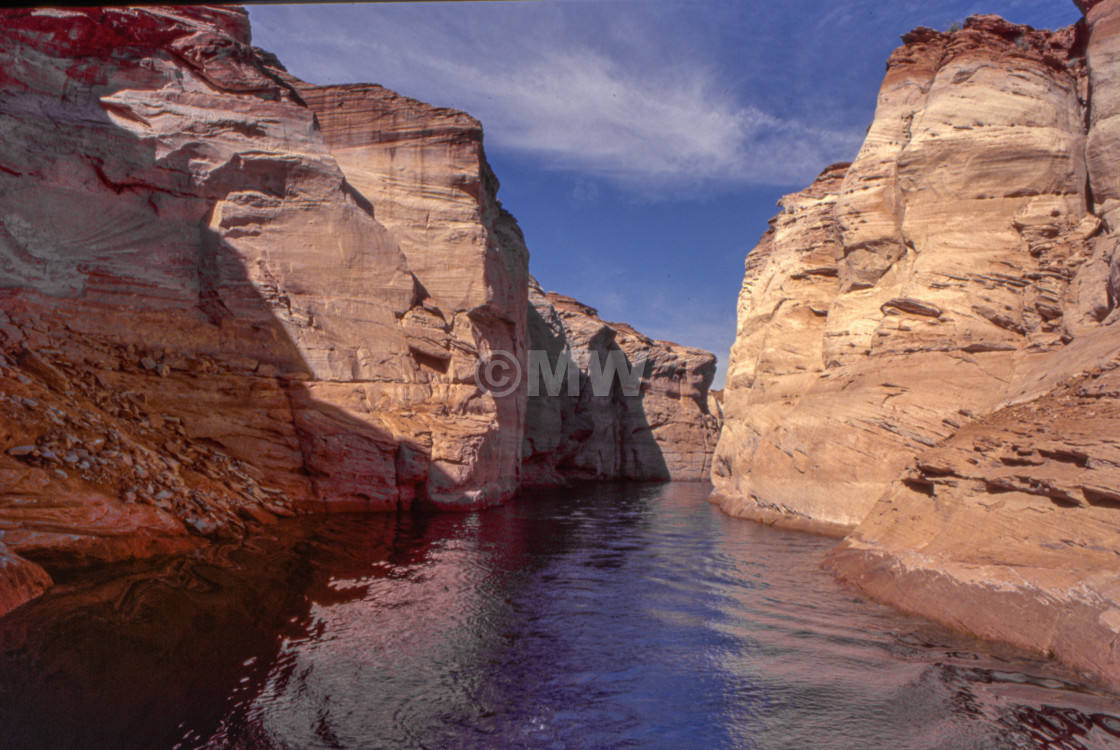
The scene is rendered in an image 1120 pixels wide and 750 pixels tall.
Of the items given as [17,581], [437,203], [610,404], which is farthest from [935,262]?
[610,404]

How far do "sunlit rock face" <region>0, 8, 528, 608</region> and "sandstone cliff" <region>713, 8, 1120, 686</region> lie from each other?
27.3 feet

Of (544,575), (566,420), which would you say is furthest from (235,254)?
(566,420)

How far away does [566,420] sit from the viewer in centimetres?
3644

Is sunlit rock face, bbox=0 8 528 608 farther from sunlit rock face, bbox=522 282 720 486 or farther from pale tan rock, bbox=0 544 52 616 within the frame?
sunlit rock face, bbox=522 282 720 486

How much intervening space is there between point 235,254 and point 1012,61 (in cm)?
1686

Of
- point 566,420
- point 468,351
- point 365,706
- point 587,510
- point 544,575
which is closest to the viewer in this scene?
point 365,706

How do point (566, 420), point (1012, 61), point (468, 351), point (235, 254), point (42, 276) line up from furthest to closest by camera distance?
point (566, 420), point (468, 351), point (235, 254), point (1012, 61), point (42, 276)

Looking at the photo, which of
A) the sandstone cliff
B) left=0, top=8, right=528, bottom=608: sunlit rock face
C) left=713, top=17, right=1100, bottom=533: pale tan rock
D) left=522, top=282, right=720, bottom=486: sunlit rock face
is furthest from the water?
left=522, top=282, right=720, bottom=486: sunlit rock face

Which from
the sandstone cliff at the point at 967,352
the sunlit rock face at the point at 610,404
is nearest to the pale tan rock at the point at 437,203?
the sandstone cliff at the point at 967,352

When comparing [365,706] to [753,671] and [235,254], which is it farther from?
[235,254]

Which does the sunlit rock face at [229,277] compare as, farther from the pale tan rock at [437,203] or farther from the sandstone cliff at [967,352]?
the sandstone cliff at [967,352]

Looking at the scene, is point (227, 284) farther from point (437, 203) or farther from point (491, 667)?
point (491, 667)

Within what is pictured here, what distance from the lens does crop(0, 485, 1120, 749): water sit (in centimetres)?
416

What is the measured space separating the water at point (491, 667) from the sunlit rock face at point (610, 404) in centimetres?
2409
